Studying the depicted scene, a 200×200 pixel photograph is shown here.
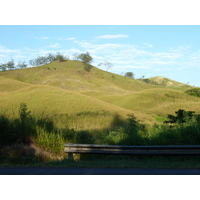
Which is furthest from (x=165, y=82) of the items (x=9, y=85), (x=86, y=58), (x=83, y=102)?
(x=83, y=102)

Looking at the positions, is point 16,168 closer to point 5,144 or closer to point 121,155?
point 5,144

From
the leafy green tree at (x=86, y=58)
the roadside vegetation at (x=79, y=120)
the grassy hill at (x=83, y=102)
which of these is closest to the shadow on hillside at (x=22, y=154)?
the roadside vegetation at (x=79, y=120)

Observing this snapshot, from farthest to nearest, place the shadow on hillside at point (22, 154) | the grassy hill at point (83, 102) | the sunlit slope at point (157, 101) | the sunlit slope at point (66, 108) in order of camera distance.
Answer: the sunlit slope at point (157, 101) < the grassy hill at point (83, 102) < the sunlit slope at point (66, 108) < the shadow on hillside at point (22, 154)

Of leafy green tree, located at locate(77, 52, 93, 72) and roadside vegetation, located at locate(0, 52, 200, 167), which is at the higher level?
leafy green tree, located at locate(77, 52, 93, 72)

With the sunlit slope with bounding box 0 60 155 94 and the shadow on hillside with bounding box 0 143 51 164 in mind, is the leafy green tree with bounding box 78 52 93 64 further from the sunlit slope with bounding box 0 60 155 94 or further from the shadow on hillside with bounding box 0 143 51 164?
the shadow on hillside with bounding box 0 143 51 164

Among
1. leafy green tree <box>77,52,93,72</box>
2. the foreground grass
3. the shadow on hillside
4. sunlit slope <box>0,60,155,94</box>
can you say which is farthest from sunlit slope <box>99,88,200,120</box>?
leafy green tree <box>77,52,93,72</box>

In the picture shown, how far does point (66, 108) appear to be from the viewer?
4047cm

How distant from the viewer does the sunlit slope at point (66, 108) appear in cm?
3434

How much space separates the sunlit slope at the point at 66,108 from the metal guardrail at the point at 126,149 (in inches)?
804

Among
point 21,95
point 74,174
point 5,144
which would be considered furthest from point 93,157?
point 21,95

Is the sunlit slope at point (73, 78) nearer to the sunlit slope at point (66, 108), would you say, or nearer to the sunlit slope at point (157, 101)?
the sunlit slope at point (157, 101)

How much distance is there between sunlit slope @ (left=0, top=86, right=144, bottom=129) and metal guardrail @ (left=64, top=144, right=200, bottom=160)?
67.0 feet

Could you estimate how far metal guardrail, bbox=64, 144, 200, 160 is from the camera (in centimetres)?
1012

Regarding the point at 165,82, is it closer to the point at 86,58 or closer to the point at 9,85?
the point at 86,58
